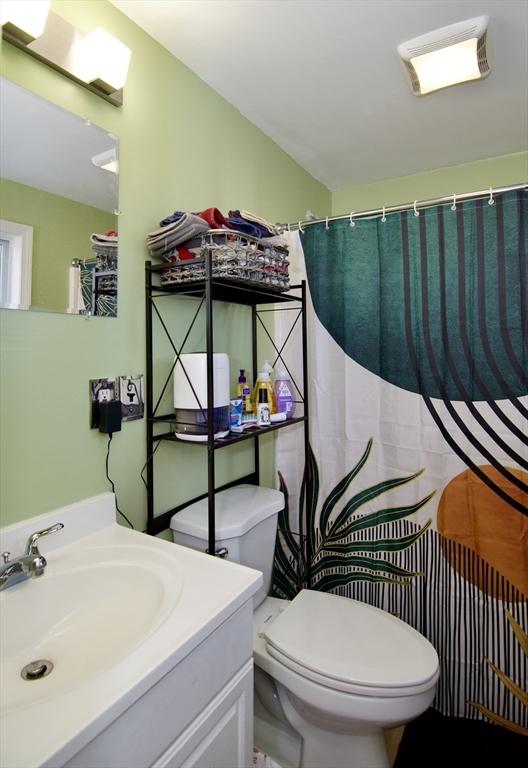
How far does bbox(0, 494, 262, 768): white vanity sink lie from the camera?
0.58 meters

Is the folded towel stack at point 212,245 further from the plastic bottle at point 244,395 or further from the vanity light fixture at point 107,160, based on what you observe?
the plastic bottle at point 244,395

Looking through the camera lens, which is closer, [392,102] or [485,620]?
[485,620]

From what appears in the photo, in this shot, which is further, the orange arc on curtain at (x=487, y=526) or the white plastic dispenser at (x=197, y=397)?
the orange arc on curtain at (x=487, y=526)

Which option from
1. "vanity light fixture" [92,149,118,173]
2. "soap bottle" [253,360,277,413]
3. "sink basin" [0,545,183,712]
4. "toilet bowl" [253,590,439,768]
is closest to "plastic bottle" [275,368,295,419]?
"soap bottle" [253,360,277,413]

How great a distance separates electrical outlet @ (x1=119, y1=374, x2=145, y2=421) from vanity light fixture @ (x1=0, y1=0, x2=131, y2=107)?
0.79m

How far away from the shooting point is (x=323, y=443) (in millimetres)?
1781

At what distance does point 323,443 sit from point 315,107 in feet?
4.54

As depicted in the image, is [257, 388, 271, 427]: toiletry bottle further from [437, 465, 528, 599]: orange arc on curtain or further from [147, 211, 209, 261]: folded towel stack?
[437, 465, 528, 599]: orange arc on curtain

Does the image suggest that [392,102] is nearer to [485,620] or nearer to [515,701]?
[485,620]

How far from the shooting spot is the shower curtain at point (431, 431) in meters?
1.43

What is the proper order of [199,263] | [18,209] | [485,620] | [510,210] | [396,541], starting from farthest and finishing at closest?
[396,541] < [485,620] < [510,210] < [199,263] < [18,209]

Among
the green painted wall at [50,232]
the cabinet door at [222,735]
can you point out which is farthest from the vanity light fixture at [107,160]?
the cabinet door at [222,735]

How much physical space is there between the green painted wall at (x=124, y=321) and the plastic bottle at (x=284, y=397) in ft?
0.64

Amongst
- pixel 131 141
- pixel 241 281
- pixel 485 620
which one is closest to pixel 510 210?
pixel 241 281
